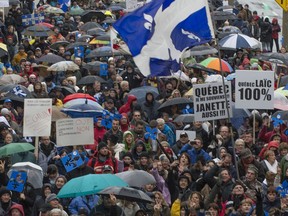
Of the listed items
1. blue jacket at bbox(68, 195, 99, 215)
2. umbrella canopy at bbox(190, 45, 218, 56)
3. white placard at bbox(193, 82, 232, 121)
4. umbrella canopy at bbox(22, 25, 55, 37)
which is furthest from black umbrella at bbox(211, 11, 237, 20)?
blue jacket at bbox(68, 195, 99, 215)

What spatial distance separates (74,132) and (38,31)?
16.2 m

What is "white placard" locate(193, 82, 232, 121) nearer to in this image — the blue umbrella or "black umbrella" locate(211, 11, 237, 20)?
the blue umbrella

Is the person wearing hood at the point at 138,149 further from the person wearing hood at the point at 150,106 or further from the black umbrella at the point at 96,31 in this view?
the black umbrella at the point at 96,31

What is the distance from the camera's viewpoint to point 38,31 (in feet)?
128

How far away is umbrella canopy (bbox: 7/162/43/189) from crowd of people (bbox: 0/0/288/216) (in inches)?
5.2

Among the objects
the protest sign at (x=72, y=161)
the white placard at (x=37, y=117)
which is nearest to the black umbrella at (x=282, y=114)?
the white placard at (x=37, y=117)

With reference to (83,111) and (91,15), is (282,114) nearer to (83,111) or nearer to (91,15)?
(83,111)

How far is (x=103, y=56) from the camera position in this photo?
34531 millimetres

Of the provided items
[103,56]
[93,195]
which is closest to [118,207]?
[93,195]

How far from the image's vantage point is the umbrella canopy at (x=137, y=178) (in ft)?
66.5

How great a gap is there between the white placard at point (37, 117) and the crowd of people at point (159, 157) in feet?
0.89

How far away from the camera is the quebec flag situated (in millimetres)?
20641

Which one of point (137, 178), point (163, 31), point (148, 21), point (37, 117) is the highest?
point (148, 21)

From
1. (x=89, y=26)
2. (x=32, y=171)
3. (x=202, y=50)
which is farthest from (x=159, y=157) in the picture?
(x=89, y=26)
